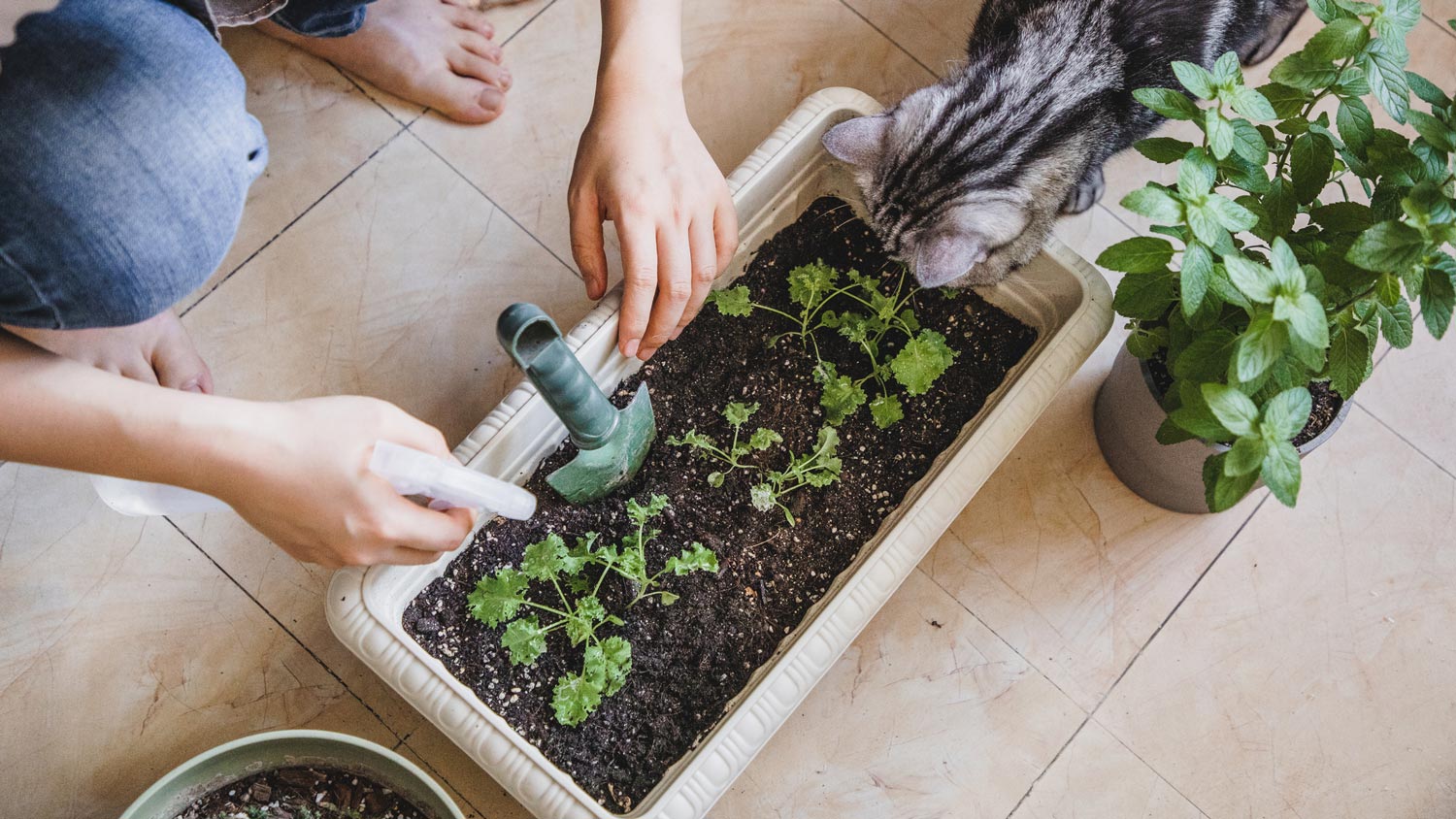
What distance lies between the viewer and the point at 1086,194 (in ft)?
4.80

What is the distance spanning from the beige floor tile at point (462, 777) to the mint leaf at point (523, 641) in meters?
0.31

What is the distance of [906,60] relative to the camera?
63.3 inches

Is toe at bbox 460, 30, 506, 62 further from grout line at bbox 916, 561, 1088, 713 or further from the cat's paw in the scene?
grout line at bbox 916, 561, 1088, 713

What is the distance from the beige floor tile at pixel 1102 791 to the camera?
1.33 m

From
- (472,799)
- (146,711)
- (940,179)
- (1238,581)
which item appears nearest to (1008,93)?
(940,179)

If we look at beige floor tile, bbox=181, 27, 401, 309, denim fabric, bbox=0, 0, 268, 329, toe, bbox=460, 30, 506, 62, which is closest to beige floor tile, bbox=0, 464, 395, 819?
beige floor tile, bbox=181, 27, 401, 309

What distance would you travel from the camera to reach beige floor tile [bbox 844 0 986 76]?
63.4 inches

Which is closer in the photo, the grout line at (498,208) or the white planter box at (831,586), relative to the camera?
the white planter box at (831,586)

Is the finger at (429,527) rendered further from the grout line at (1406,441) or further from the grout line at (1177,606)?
the grout line at (1406,441)

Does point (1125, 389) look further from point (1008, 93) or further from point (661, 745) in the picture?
point (661, 745)

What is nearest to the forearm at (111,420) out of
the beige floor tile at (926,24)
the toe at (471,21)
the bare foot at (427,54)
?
the bare foot at (427,54)

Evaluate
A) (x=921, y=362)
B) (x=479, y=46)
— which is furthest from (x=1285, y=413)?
(x=479, y=46)

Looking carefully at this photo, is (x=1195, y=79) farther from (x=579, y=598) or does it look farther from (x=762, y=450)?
(x=579, y=598)

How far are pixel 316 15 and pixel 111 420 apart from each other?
57 cm
